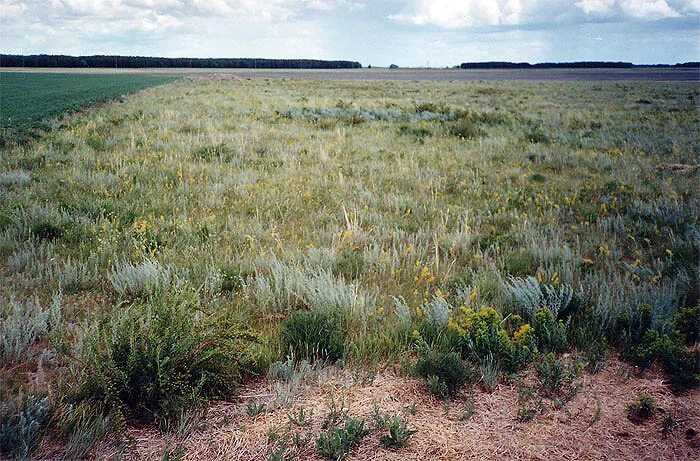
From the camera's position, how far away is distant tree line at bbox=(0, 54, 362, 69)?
137 metres

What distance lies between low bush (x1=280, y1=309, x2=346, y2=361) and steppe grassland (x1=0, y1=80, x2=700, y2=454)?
0.07 meters

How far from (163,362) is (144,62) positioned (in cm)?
18286

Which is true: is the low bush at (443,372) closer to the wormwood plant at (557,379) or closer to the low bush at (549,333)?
the wormwood plant at (557,379)

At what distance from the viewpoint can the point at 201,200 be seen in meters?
7.93

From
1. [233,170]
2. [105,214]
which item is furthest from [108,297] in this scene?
[233,170]

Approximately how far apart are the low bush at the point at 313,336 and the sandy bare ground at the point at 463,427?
0.87 ft

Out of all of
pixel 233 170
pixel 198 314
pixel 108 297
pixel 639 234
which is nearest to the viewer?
pixel 198 314

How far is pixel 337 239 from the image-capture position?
244 inches

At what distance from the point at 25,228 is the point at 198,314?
334 cm

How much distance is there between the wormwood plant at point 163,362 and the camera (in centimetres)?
298

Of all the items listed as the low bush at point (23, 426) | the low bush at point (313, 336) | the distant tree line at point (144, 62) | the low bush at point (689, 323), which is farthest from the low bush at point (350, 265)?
the distant tree line at point (144, 62)

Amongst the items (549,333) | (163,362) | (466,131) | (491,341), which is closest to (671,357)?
(549,333)

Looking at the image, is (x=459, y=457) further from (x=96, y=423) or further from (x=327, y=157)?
(x=327, y=157)

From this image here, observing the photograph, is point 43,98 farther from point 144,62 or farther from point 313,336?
point 144,62
